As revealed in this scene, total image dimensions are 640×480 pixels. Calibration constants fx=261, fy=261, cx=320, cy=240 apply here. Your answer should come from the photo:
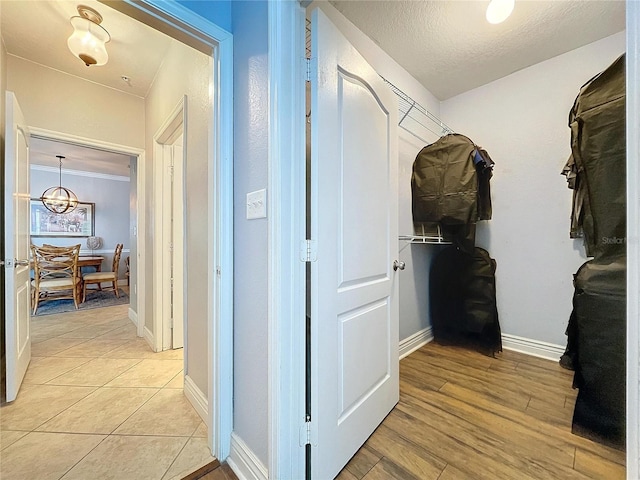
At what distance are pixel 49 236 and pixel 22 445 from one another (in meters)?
5.74

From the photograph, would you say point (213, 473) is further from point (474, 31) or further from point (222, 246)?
point (474, 31)

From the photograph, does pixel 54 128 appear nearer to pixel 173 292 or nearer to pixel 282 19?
pixel 173 292

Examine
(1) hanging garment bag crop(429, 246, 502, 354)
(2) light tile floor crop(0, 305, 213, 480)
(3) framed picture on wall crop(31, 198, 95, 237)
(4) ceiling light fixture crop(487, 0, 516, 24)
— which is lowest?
(2) light tile floor crop(0, 305, 213, 480)

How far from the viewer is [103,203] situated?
19.2 ft

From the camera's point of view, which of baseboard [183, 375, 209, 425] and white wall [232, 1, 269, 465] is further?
baseboard [183, 375, 209, 425]

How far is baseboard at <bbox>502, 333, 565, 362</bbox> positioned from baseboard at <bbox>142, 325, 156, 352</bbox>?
320 cm

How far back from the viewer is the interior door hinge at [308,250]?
1002 mm

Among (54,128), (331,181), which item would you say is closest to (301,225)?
(331,181)

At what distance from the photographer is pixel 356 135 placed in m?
1.25

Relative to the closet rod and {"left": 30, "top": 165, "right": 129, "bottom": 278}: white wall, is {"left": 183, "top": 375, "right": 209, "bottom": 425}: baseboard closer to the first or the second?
the closet rod

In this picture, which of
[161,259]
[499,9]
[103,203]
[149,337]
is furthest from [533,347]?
[103,203]

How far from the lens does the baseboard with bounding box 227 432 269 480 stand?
1.03 metres

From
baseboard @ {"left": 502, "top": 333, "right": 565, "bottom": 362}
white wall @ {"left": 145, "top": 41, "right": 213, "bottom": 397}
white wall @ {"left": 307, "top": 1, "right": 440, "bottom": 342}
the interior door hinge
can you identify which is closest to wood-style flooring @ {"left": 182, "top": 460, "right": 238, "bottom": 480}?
white wall @ {"left": 145, "top": 41, "right": 213, "bottom": 397}

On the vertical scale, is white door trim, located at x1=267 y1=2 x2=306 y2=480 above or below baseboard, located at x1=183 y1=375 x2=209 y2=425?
above
